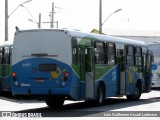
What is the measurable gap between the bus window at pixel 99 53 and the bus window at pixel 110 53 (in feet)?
1.84

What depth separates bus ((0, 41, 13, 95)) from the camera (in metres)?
30.0

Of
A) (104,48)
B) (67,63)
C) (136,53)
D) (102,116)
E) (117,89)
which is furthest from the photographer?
(136,53)

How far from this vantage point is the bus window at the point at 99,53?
2284cm

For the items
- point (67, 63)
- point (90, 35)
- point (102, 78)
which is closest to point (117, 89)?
point (102, 78)

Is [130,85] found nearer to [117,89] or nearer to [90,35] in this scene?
[117,89]

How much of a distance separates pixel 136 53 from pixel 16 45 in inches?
331

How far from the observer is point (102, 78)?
23375 millimetres

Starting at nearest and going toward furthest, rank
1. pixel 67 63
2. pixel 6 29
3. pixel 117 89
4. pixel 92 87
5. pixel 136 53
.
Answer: pixel 67 63 → pixel 92 87 → pixel 117 89 → pixel 136 53 → pixel 6 29

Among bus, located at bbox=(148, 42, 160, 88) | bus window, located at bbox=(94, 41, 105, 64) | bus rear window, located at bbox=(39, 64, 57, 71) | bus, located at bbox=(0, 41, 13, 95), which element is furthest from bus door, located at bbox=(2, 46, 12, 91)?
bus, located at bbox=(148, 42, 160, 88)

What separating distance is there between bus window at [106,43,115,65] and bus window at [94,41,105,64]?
0.56 metres

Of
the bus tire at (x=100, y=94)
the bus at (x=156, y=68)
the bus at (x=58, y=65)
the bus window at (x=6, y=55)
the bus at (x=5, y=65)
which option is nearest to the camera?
the bus at (x=58, y=65)

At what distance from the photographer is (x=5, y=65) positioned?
30.5 m

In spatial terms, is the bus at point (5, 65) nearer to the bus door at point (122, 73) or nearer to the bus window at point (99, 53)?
the bus door at point (122, 73)

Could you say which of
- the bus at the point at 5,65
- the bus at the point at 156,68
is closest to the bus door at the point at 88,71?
the bus at the point at 5,65
